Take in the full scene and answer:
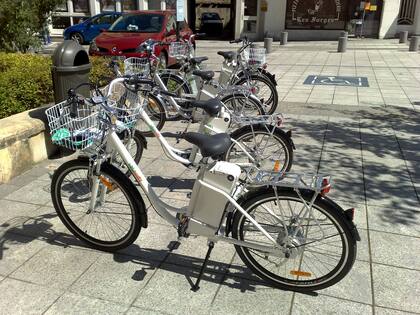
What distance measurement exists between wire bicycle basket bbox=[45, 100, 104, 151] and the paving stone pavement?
0.90 meters

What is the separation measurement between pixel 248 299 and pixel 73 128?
1612 mm

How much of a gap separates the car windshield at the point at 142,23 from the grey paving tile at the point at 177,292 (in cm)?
863

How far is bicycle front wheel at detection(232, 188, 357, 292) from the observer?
2512 millimetres

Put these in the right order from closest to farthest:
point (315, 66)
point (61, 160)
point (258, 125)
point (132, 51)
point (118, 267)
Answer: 1. point (118, 267)
2. point (258, 125)
3. point (61, 160)
4. point (132, 51)
5. point (315, 66)

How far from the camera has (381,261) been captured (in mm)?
2994

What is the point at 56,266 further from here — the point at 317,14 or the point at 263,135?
the point at 317,14

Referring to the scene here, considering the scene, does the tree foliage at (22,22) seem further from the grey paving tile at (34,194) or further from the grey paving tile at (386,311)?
the grey paving tile at (386,311)

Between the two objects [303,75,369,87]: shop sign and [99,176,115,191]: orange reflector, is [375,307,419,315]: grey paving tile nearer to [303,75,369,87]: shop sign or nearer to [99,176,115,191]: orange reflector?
[99,176,115,191]: orange reflector

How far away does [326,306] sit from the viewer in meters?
2.58

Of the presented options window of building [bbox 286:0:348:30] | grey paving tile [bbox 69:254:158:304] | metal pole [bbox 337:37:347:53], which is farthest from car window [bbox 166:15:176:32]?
window of building [bbox 286:0:348:30]

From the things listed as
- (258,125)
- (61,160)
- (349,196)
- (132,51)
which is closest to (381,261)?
(349,196)

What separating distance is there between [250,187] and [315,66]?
1036 centimetres

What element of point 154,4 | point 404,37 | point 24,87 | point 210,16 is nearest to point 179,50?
point 24,87

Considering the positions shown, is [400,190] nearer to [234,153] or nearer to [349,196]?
[349,196]
